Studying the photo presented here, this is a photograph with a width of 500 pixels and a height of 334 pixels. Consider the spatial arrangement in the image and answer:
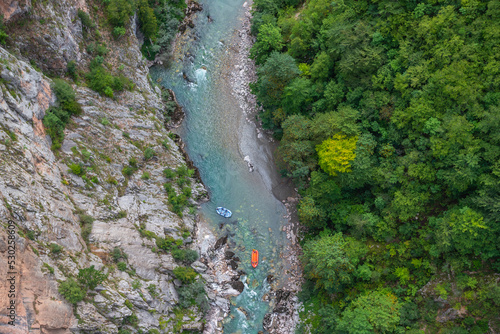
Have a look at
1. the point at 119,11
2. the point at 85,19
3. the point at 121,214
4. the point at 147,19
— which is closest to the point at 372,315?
the point at 121,214

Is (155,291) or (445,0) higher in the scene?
(445,0)

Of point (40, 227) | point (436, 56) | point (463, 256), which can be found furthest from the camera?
point (436, 56)

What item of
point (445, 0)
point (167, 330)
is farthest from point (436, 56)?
point (167, 330)

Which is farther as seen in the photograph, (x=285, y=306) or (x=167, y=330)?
(x=285, y=306)

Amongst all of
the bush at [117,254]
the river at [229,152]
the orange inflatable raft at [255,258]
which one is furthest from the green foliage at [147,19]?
the orange inflatable raft at [255,258]

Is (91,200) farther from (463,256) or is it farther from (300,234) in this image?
(463,256)

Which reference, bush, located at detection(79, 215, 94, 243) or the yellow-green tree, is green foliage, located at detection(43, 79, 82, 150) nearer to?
bush, located at detection(79, 215, 94, 243)
